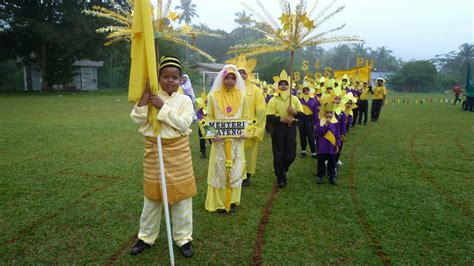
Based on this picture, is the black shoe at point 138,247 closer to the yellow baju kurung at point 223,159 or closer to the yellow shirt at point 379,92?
the yellow baju kurung at point 223,159

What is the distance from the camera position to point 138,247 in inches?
141

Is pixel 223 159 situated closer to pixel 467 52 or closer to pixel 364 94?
pixel 364 94

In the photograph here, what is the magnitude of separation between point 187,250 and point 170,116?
4.85ft

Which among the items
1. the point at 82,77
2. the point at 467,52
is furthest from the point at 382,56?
the point at 82,77

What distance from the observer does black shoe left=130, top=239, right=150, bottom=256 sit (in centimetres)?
356

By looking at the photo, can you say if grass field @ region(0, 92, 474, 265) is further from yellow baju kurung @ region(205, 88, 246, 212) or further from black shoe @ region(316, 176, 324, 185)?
yellow baju kurung @ region(205, 88, 246, 212)

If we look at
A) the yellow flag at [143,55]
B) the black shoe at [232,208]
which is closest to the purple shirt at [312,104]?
the black shoe at [232,208]

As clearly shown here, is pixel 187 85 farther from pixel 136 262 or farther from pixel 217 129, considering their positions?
pixel 136 262

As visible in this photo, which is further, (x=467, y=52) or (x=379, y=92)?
(x=467, y=52)

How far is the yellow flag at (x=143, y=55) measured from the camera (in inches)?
116

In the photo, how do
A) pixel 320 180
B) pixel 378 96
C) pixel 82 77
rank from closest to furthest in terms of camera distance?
pixel 320 180 → pixel 378 96 → pixel 82 77

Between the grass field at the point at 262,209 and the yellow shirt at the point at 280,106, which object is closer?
the grass field at the point at 262,209

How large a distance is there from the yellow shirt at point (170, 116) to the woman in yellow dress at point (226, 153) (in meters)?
1.27

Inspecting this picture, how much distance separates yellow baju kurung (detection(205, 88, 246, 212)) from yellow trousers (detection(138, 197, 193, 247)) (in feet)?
3.73
